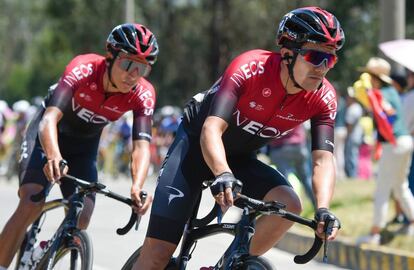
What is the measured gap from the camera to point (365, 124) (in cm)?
2161

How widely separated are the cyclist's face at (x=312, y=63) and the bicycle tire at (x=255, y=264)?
973 millimetres

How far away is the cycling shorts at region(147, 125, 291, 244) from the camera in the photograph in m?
5.95

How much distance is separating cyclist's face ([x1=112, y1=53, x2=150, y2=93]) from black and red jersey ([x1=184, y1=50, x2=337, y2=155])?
929 mm

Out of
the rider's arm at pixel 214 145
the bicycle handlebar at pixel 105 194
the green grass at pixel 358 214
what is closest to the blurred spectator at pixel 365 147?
the green grass at pixel 358 214

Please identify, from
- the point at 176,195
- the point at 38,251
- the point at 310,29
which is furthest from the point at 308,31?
the point at 38,251

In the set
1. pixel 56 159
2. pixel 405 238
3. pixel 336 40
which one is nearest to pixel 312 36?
pixel 336 40

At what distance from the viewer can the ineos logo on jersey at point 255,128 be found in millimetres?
5984

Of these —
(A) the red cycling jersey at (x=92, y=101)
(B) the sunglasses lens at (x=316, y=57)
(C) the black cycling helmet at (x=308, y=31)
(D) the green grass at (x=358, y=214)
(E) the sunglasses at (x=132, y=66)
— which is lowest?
(D) the green grass at (x=358, y=214)

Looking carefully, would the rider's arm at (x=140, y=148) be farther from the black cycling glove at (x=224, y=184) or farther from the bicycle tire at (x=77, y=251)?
the black cycling glove at (x=224, y=184)

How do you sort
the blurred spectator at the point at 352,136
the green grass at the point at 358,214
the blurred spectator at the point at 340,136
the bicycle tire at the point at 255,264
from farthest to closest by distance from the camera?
the blurred spectator at the point at 340,136 → the blurred spectator at the point at 352,136 → the green grass at the point at 358,214 → the bicycle tire at the point at 255,264

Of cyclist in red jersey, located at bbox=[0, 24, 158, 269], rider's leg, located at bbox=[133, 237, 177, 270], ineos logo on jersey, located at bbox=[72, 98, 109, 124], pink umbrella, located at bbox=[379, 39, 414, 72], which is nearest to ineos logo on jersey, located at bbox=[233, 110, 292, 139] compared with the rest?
rider's leg, located at bbox=[133, 237, 177, 270]

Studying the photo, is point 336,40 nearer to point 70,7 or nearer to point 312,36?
point 312,36

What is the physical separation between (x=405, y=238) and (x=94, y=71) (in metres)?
4.56

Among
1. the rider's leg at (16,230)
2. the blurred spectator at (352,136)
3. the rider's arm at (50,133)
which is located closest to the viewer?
the rider's arm at (50,133)
